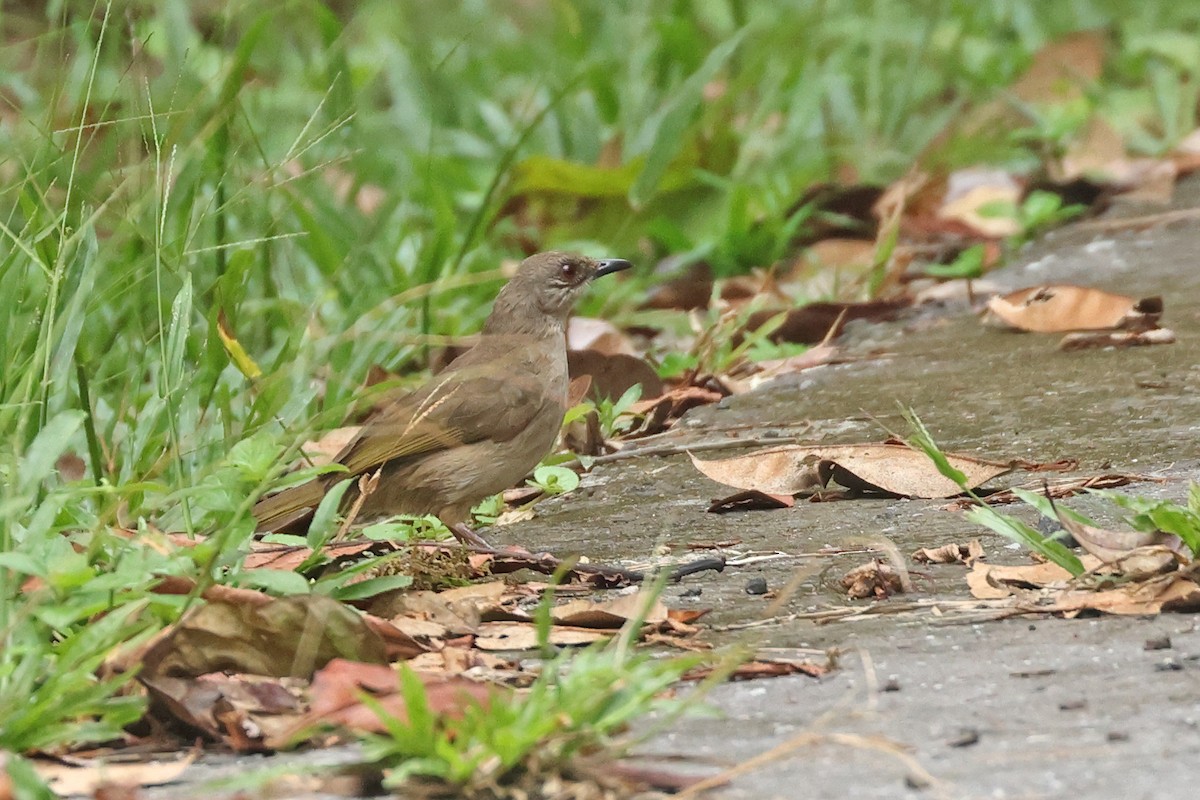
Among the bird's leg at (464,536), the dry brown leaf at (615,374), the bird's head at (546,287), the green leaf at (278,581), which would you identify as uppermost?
the green leaf at (278,581)

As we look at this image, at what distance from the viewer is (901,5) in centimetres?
1074

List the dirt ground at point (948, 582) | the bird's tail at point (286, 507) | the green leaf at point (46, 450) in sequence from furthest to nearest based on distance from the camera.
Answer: the bird's tail at point (286, 507)
the green leaf at point (46, 450)
the dirt ground at point (948, 582)

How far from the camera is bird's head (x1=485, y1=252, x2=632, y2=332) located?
5371mm

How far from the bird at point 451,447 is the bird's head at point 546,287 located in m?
0.43

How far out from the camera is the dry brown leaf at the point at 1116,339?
17.7 feet

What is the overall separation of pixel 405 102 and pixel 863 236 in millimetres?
2543

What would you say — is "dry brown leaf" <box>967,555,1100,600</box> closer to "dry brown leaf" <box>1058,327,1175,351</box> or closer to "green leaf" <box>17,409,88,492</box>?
"green leaf" <box>17,409,88,492</box>

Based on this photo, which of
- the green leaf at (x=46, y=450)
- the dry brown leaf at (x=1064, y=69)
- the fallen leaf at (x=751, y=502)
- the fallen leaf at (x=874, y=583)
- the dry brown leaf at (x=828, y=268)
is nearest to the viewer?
the green leaf at (x=46, y=450)

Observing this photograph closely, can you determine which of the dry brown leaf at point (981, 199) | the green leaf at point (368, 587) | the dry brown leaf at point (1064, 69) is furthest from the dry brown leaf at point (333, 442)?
the dry brown leaf at point (1064, 69)

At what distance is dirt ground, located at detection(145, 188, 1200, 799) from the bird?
0.56ft

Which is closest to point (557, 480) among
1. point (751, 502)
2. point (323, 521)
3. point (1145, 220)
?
point (751, 502)

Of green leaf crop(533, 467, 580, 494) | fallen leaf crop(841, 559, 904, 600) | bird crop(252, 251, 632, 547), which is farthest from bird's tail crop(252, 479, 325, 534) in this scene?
fallen leaf crop(841, 559, 904, 600)

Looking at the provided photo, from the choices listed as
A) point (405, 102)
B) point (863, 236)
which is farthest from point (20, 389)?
point (405, 102)

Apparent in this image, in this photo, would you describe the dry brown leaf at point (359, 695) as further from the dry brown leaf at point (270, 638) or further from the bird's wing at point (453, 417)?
the bird's wing at point (453, 417)
